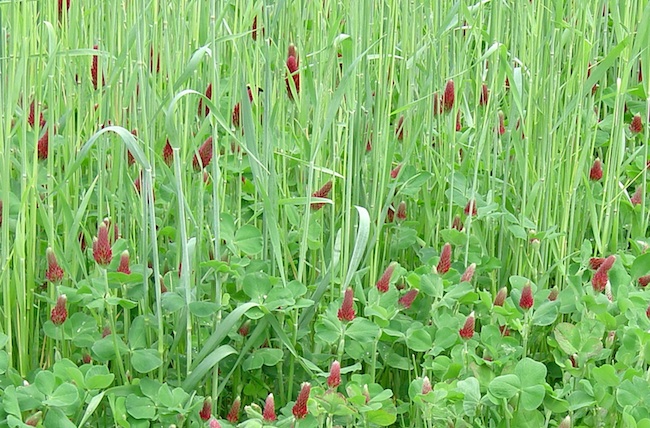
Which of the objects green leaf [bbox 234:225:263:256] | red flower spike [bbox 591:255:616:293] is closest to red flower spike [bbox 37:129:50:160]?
green leaf [bbox 234:225:263:256]

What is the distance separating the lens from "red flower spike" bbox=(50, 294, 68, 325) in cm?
144

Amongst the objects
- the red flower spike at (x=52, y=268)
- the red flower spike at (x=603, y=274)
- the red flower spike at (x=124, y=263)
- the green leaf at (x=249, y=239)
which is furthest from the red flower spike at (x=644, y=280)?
the red flower spike at (x=52, y=268)

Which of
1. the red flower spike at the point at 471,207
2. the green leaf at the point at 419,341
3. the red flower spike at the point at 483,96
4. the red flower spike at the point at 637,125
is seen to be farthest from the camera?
the red flower spike at the point at 637,125

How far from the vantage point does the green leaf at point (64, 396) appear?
1.35m

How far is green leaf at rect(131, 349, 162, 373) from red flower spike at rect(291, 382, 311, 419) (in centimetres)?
24

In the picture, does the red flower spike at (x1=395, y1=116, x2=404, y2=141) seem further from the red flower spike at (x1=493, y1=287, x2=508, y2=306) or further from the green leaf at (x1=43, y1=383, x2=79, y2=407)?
the green leaf at (x1=43, y1=383, x2=79, y2=407)

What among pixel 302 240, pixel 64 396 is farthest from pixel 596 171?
pixel 64 396

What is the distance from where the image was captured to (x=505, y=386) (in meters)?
1.44

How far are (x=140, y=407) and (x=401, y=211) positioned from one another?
25.1 inches

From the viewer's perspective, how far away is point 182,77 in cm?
143

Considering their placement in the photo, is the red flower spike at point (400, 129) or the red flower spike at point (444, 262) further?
the red flower spike at point (400, 129)

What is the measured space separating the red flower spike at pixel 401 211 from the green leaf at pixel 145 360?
559 millimetres

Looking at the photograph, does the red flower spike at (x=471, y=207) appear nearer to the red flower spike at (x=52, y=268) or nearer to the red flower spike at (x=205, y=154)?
the red flower spike at (x=205, y=154)

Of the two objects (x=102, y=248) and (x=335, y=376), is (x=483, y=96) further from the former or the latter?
(x=102, y=248)
